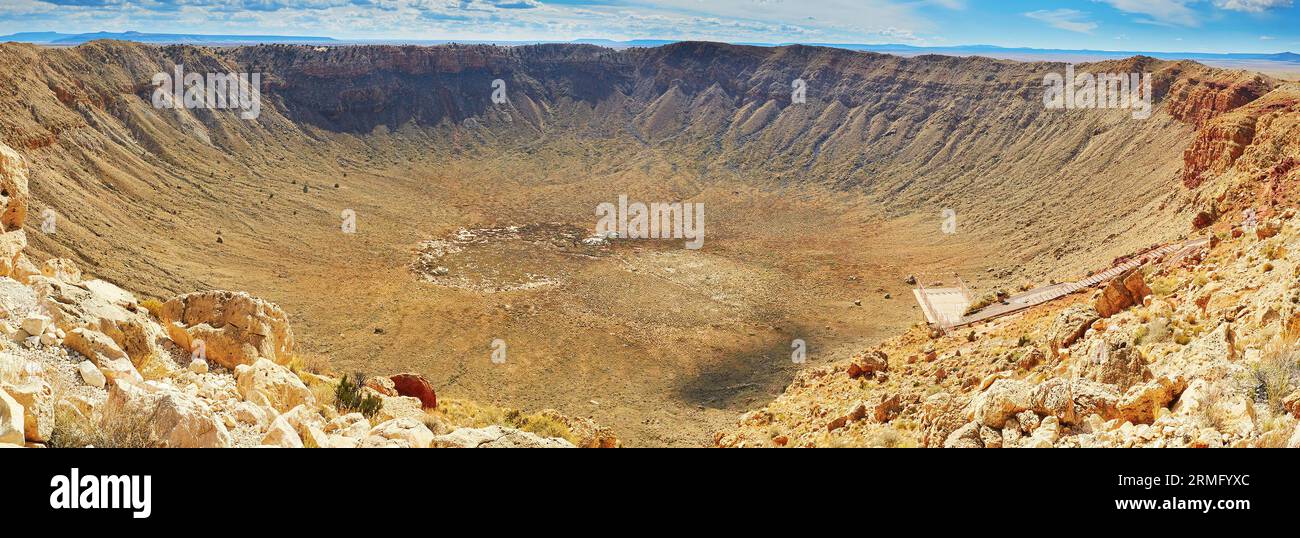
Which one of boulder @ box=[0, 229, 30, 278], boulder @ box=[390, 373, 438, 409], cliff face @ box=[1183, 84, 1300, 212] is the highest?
cliff face @ box=[1183, 84, 1300, 212]

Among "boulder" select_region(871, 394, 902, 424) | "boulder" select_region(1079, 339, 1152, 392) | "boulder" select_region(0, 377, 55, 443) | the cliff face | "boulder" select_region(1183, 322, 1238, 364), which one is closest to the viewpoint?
"boulder" select_region(0, 377, 55, 443)

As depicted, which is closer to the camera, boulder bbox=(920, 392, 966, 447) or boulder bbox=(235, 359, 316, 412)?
boulder bbox=(920, 392, 966, 447)

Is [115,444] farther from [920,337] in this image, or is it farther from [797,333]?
[797,333]

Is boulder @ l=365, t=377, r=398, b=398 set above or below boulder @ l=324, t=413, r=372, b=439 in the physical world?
below

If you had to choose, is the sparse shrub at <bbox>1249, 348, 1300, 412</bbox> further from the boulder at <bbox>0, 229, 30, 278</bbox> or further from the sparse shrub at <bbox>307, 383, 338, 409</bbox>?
the boulder at <bbox>0, 229, 30, 278</bbox>

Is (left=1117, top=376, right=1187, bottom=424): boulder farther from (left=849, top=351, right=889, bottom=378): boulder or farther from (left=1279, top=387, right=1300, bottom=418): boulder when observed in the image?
(left=849, top=351, right=889, bottom=378): boulder

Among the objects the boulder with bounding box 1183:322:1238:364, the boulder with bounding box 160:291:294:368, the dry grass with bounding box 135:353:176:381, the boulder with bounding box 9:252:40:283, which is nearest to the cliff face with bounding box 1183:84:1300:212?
the boulder with bounding box 1183:322:1238:364

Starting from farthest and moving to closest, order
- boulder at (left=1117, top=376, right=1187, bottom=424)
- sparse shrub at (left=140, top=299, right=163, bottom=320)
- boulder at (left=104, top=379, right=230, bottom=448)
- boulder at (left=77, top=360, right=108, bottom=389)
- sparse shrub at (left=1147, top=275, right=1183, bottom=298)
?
sparse shrub at (left=1147, top=275, right=1183, bottom=298), sparse shrub at (left=140, top=299, right=163, bottom=320), boulder at (left=77, top=360, right=108, bottom=389), boulder at (left=1117, top=376, right=1187, bottom=424), boulder at (left=104, top=379, right=230, bottom=448)
